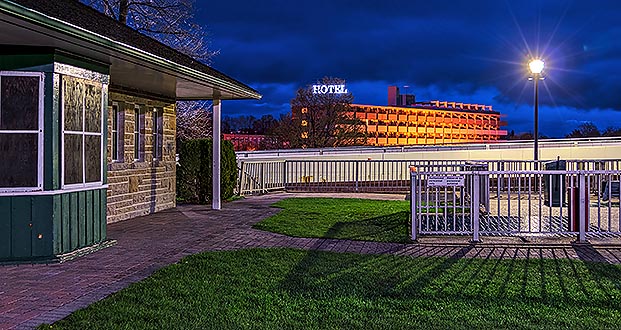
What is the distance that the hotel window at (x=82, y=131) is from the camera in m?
8.61

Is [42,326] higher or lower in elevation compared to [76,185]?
lower

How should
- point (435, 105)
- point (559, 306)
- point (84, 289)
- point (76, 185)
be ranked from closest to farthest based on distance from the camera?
1. point (559, 306)
2. point (84, 289)
3. point (76, 185)
4. point (435, 105)

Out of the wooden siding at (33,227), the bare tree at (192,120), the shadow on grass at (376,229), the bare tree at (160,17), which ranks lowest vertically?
the shadow on grass at (376,229)

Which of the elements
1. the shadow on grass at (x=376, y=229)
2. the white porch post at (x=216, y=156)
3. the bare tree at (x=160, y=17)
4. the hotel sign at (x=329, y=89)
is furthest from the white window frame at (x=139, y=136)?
the hotel sign at (x=329, y=89)

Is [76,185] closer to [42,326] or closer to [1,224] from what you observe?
[1,224]

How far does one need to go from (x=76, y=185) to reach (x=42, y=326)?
376 cm

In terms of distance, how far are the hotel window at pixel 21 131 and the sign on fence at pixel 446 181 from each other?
575cm

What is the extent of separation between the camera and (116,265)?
26.9ft

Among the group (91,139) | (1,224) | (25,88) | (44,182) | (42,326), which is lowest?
(42,326)

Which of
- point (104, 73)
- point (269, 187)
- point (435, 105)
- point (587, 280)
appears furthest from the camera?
point (435, 105)

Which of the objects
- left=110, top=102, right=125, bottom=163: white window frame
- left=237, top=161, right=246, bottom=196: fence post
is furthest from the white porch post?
left=237, top=161, right=246, bottom=196: fence post

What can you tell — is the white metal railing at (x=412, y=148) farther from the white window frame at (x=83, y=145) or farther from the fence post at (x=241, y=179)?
the white window frame at (x=83, y=145)

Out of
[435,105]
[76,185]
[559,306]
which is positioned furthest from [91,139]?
[435,105]

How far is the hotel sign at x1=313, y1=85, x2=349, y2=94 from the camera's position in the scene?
59.3 metres
